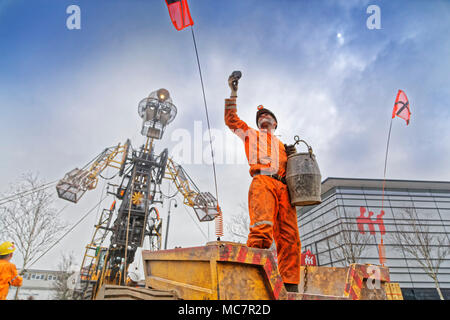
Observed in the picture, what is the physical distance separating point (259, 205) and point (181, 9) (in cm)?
344

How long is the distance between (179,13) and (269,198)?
3.34m

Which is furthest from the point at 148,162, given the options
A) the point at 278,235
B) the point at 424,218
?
the point at 424,218

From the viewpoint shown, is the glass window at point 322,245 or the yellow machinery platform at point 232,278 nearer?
the yellow machinery platform at point 232,278

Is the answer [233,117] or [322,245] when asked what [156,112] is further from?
[322,245]

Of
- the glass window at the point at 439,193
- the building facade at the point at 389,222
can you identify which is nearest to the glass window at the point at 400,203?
the building facade at the point at 389,222

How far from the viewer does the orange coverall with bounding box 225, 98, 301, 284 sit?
2.25 meters

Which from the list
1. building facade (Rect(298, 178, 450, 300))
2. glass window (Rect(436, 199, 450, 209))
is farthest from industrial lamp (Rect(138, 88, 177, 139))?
glass window (Rect(436, 199, 450, 209))

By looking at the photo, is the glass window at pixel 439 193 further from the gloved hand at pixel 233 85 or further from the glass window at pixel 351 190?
the gloved hand at pixel 233 85

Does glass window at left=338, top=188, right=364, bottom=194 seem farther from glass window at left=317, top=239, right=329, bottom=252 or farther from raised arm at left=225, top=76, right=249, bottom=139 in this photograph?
raised arm at left=225, top=76, right=249, bottom=139

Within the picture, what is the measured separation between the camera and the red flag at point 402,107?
20.3 feet

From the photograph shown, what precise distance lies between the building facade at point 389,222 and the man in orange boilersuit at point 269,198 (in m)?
20.9

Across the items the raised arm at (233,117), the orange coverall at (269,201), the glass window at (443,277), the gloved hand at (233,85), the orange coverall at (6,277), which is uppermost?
the gloved hand at (233,85)

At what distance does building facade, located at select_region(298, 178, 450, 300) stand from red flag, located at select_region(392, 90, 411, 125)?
16.9 metres

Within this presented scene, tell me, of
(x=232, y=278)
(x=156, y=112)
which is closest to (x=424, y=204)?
(x=156, y=112)
